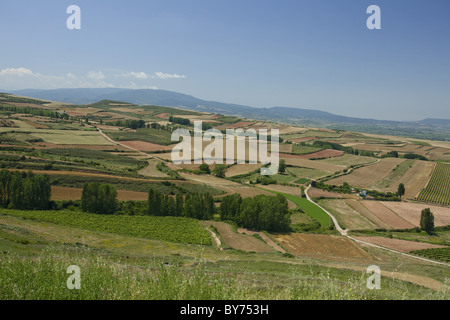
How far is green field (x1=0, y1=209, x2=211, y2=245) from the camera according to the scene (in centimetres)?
3638

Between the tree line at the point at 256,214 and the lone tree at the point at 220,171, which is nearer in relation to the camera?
the tree line at the point at 256,214

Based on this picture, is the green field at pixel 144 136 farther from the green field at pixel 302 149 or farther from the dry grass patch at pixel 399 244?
the dry grass patch at pixel 399 244

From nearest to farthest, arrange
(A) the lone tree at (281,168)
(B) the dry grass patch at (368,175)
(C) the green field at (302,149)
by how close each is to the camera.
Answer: (B) the dry grass patch at (368,175), (A) the lone tree at (281,168), (C) the green field at (302,149)

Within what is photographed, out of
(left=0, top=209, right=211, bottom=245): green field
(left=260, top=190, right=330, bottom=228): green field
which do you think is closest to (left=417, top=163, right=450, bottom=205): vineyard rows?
(left=260, top=190, right=330, bottom=228): green field

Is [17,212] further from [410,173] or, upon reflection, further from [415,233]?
[410,173]

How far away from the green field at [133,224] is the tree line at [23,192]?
203 cm

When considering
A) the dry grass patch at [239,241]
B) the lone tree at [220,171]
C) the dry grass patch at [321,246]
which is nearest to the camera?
the dry grass patch at [321,246]

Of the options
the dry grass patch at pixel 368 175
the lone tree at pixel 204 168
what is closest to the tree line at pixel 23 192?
the lone tree at pixel 204 168

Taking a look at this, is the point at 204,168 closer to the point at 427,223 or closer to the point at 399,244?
the point at 399,244

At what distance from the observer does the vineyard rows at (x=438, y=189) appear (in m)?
66.8

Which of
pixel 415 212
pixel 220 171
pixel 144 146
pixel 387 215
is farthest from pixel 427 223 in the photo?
pixel 144 146

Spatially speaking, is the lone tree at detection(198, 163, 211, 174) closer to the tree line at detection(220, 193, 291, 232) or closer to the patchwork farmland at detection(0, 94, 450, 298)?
the patchwork farmland at detection(0, 94, 450, 298)

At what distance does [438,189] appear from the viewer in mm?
74438
